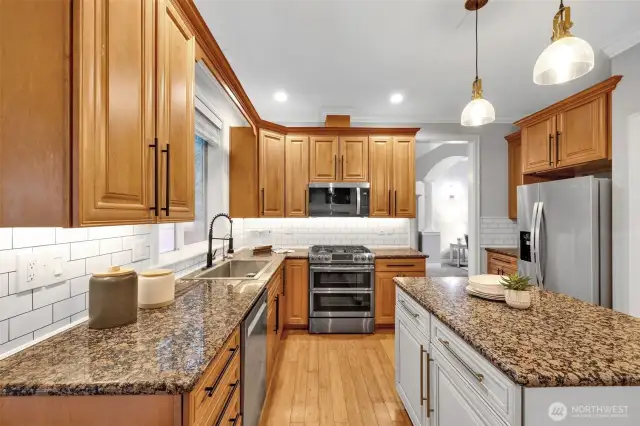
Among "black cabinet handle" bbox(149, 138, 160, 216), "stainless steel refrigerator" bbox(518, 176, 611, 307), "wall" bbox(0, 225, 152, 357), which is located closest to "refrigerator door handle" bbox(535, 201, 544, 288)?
Answer: "stainless steel refrigerator" bbox(518, 176, 611, 307)

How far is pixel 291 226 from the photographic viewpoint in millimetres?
4090

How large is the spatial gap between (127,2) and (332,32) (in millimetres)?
1541

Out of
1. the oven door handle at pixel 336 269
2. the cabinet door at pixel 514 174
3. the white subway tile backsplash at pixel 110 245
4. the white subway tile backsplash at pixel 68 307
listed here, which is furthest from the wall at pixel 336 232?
the white subway tile backsplash at pixel 68 307

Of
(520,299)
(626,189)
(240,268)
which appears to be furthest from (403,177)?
(520,299)

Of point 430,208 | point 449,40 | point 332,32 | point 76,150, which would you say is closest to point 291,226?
point 332,32

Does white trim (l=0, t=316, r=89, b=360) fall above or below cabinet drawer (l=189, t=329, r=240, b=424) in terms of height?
above

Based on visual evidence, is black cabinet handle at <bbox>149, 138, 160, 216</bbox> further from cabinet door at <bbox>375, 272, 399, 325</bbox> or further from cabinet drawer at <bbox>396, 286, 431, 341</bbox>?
cabinet door at <bbox>375, 272, 399, 325</bbox>

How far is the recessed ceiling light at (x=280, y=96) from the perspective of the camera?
330cm

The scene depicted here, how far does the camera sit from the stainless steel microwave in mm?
3715

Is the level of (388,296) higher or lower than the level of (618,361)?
lower

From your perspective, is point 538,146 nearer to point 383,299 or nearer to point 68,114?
point 383,299

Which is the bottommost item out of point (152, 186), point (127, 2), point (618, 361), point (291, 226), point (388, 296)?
point (388, 296)

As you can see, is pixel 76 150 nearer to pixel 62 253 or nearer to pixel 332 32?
pixel 62 253

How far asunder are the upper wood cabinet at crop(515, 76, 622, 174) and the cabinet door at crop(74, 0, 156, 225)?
3.44 metres
